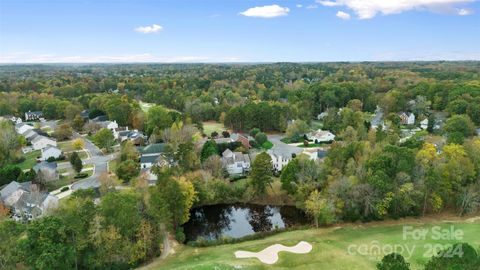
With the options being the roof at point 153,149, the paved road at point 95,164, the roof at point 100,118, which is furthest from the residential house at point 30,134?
the roof at point 153,149

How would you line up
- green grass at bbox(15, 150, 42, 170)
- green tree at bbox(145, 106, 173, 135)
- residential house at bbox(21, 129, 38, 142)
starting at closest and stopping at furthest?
green grass at bbox(15, 150, 42, 170) → residential house at bbox(21, 129, 38, 142) → green tree at bbox(145, 106, 173, 135)

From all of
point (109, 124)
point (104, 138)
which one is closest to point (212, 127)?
point (109, 124)

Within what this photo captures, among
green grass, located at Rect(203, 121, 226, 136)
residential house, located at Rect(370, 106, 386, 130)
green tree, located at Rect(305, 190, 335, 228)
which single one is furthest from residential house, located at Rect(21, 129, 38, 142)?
residential house, located at Rect(370, 106, 386, 130)

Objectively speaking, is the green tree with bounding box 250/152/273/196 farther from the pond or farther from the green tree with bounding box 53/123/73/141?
the green tree with bounding box 53/123/73/141

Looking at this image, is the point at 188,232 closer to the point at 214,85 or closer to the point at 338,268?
the point at 338,268

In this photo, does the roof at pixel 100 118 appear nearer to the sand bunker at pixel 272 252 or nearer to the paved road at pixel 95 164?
the paved road at pixel 95 164

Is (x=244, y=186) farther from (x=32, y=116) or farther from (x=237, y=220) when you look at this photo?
(x=32, y=116)

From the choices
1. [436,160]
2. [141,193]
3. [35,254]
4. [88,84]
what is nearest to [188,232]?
[141,193]
